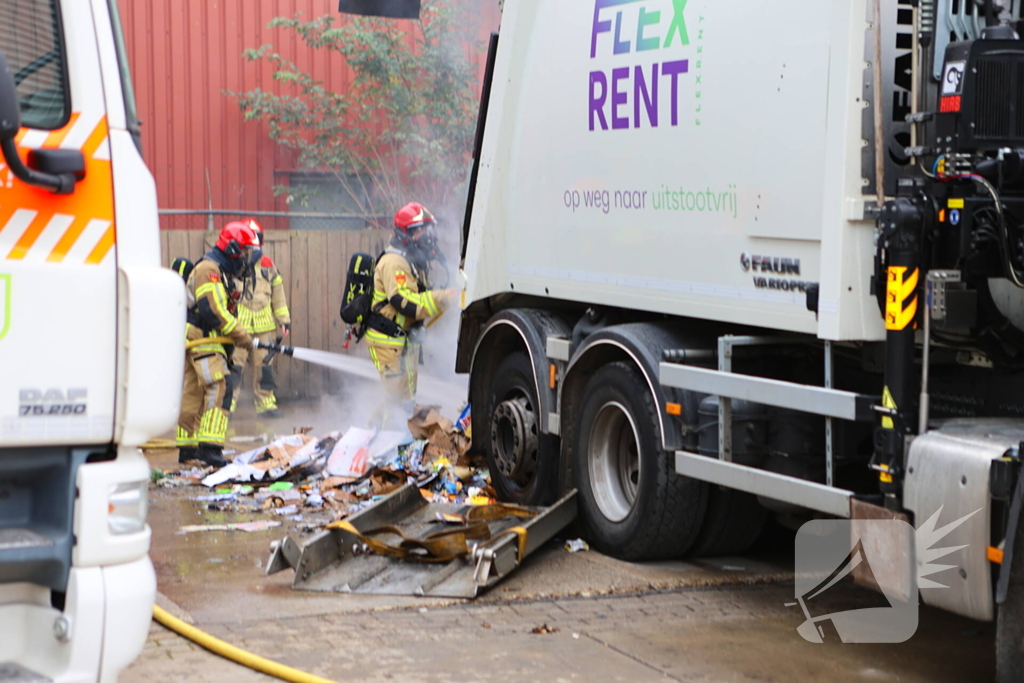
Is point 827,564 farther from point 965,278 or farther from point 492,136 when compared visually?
point 492,136

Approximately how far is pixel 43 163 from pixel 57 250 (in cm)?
23

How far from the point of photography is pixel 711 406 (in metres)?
5.79

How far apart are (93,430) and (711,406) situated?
315 cm

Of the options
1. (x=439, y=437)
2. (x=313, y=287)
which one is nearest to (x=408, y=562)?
(x=439, y=437)

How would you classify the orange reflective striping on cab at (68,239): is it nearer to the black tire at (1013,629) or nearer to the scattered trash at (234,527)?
the black tire at (1013,629)

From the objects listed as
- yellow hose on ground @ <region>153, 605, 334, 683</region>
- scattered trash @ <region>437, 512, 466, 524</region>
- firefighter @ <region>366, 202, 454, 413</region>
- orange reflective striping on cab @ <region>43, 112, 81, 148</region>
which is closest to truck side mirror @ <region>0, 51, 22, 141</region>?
orange reflective striping on cab @ <region>43, 112, 81, 148</region>

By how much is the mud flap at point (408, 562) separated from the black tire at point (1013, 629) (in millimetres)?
2322

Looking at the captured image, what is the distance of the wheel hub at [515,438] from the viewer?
24.2 ft

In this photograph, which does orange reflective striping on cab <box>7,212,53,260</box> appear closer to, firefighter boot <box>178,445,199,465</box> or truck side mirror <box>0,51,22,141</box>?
truck side mirror <box>0,51,22,141</box>

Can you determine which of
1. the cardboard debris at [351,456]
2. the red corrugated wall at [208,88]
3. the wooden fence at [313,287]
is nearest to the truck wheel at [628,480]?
the cardboard debris at [351,456]

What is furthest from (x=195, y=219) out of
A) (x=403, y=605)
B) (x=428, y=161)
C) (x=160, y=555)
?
(x=403, y=605)

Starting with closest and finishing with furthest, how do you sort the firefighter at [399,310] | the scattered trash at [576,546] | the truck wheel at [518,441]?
the scattered trash at [576,546] → the truck wheel at [518,441] → the firefighter at [399,310]

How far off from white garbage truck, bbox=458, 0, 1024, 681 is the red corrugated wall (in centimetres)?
844

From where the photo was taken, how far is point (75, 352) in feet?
11.0
